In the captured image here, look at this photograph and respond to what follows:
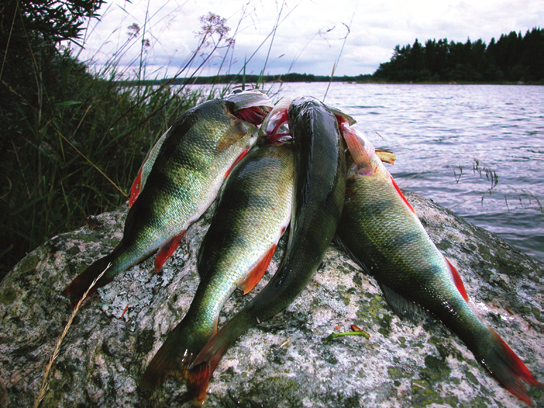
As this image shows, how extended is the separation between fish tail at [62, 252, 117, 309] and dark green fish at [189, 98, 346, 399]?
2.44 ft

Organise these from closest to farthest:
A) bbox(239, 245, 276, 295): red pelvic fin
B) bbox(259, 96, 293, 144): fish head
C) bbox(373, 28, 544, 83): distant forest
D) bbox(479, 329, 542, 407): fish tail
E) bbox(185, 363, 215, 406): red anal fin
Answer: bbox(185, 363, 215, 406): red anal fin → bbox(479, 329, 542, 407): fish tail → bbox(239, 245, 276, 295): red pelvic fin → bbox(259, 96, 293, 144): fish head → bbox(373, 28, 544, 83): distant forest

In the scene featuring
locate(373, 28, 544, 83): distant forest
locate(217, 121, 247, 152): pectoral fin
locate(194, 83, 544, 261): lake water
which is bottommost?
locate(194, 83, 544, 261): lake water

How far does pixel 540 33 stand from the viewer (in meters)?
82.1

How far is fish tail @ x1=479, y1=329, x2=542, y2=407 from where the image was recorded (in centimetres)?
145

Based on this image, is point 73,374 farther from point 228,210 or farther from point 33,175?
point 33,175

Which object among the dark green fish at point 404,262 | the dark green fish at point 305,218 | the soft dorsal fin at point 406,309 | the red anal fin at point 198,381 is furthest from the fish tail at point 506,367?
the red anal fin at point 198,381

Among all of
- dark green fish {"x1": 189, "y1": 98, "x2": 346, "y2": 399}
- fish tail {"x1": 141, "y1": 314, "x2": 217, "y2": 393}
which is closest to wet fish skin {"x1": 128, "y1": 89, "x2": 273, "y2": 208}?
dark green fish {"x1": 189, "y1": 98, "x2": 346, "y2": 399}

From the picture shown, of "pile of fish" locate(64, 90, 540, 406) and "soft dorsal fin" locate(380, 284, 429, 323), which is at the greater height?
"pile of fish" locate(64, 90, 540, 406)

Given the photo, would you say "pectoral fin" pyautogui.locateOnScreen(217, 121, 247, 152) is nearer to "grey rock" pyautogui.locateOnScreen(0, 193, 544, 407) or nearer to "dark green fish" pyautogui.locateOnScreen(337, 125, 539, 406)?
"grey rock" pyautogui.locateOnScreen(0, 193, 544, 407)

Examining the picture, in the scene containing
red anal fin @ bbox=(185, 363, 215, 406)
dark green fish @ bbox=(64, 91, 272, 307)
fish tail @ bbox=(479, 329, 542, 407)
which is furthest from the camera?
dark green fish @ bbox=(64, 91, 272, 307)

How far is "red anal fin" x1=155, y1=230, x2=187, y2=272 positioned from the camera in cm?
200

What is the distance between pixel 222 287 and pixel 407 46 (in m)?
121

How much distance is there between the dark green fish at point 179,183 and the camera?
6.17 feet

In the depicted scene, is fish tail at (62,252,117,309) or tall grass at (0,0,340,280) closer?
fish tail at (62,252,117,309)
